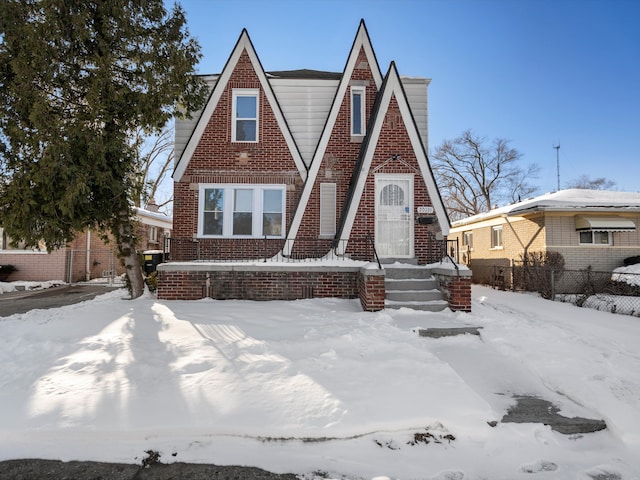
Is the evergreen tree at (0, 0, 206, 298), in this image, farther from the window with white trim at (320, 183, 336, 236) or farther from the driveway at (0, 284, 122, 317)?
the window with white trim at (320, 183, 336, 236)

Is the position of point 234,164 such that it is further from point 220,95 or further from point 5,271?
point 5,271

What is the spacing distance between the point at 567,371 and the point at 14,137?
11.8 meters

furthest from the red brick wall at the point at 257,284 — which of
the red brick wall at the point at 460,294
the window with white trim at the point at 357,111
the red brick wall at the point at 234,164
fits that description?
the window with white trim at the point at 357,111

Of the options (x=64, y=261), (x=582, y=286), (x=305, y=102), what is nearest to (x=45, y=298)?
(x=64, y=261)

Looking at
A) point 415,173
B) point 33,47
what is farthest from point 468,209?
point 33,47

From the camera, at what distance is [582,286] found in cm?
1245

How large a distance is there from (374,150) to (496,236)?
1099 centimetres

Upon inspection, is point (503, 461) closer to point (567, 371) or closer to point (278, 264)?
point (567, 371)

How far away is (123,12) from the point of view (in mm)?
8164

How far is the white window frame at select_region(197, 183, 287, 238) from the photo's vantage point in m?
10.7

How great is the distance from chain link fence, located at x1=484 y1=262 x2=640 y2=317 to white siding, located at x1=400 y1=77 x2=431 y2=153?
257 inches

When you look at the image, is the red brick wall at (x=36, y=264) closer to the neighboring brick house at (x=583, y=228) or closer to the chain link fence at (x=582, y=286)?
the chain link fence at (x=582, y=286)

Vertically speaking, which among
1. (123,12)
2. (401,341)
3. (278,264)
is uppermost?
(123,12)

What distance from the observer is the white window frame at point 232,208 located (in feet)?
35.0
